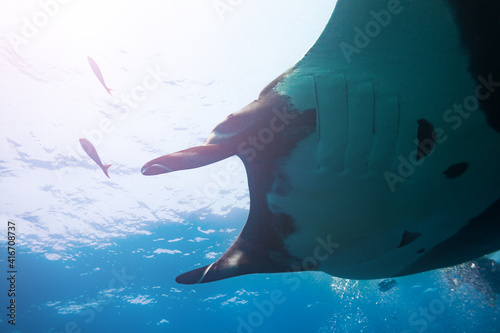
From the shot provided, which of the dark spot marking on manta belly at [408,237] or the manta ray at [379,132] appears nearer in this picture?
the manta ray at [379,132]

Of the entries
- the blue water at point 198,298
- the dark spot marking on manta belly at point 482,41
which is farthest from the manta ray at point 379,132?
the blue water at point 198,298

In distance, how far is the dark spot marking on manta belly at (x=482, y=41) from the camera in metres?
1.22

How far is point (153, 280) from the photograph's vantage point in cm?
1780

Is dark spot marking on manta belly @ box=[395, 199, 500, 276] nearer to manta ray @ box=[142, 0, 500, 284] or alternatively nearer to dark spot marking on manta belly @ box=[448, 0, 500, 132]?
manta ray @ box=[142, 0, 500, 284]

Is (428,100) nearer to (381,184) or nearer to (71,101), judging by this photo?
(381,184)

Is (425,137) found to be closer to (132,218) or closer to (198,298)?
(132,218)

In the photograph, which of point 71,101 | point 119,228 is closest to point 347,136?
point 71,101

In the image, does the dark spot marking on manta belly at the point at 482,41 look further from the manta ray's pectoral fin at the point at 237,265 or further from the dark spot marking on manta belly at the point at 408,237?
the manta ray's pectoral fin at the point at 237,265

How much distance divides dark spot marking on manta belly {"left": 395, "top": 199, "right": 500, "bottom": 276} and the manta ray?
2 cm

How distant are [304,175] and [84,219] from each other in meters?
14.7

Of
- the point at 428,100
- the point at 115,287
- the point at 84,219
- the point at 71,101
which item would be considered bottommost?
the point at 115,287

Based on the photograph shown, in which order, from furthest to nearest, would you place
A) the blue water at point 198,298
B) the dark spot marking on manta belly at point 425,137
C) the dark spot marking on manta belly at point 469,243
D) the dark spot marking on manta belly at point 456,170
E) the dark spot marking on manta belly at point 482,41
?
the blue water at point 198,298
the dark spot marking on manta belly at point 469,243
the dark spot marking on manta belly at point 456,170
the dark spot marking on manta belly at point 425,137
the dark spot marking on manta belly at point 482,41

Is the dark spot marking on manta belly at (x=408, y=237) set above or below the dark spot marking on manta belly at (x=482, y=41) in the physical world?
below

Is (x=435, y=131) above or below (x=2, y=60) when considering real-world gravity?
below
